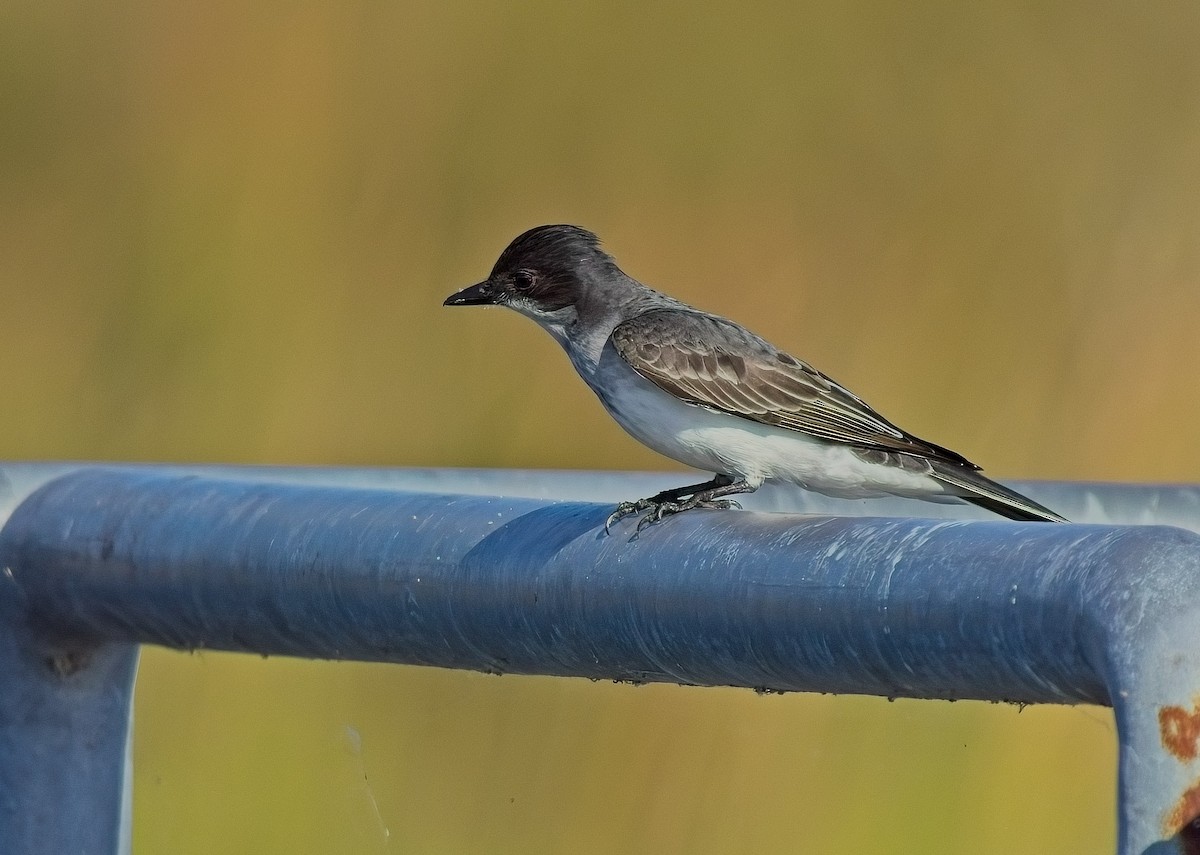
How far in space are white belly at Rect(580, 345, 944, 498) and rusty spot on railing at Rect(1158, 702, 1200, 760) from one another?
2.71 metres

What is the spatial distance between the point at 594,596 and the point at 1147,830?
27.7 inches

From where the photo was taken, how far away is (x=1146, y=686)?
1174 millimetres

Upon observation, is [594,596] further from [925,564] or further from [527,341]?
[527,341]

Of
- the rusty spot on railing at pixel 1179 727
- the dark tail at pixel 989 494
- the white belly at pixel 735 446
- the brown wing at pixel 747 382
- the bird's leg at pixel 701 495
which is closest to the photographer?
the rusty spot on railing at pixel 1179 727

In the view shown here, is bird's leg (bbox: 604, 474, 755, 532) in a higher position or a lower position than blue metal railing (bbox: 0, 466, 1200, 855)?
lower

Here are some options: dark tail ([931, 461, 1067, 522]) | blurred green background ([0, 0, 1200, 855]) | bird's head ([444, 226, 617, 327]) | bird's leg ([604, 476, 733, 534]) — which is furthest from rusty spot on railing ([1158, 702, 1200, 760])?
blurred green background ([0, 0, 1200, 855])

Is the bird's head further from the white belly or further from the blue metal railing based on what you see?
the blue metal railing

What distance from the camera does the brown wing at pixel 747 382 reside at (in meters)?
4.04

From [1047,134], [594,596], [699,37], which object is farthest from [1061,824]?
[594,596]

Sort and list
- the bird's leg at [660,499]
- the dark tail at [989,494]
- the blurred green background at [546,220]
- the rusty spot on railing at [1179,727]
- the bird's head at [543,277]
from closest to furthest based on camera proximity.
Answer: the rusty spot on railing at [1179,727], the bird's leg at [660,499], the dark tail at [989,494], the bird's head at [543,277], the blurred green background at [546,220]

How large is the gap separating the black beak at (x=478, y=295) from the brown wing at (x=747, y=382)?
373 millimetres

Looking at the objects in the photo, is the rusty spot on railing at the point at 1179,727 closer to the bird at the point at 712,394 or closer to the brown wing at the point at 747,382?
the bird at the point at 712,394

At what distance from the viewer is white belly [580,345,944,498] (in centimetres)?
392

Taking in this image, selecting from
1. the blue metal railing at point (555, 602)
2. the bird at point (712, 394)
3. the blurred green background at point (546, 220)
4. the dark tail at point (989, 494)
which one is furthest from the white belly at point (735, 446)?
the blue metal railing at point (555, 602)
